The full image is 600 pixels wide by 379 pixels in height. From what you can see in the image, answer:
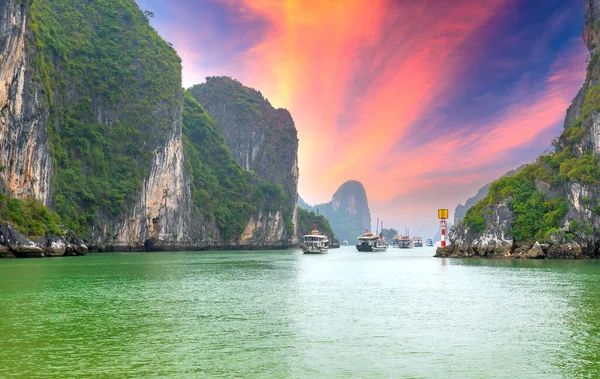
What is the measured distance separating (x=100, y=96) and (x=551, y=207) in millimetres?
79358

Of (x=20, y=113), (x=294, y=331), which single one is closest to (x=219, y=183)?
(x=20, y=113)

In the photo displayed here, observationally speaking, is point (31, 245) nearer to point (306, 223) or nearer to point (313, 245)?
point (313, 245)

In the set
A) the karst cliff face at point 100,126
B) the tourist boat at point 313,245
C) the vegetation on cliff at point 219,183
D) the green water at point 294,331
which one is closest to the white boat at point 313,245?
the tourist boat at point 313,245

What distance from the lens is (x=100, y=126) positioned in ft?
322

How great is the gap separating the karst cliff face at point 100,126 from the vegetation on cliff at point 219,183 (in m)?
1.40

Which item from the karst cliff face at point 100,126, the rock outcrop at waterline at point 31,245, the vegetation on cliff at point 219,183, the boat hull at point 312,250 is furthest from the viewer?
the vegetation on cliff at point 219,183

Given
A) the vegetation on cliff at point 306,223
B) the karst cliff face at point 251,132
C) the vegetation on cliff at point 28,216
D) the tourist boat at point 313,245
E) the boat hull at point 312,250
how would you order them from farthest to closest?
the vegetation on cliff at point 306,223
the karst cliff face at point 251,132
the tourist boat at point 313,245
the boat hull at point 312,250
the vegetation on cliff at point 28,216

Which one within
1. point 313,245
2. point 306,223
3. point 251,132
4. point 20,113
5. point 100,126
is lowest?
point 313,245

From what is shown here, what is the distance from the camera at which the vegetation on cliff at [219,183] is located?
129875 millimetres

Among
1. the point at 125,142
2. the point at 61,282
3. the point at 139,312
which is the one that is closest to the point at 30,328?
the point at 139,312

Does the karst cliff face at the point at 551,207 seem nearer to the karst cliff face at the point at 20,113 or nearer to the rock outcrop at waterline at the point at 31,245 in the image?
the rock outcrop at waterline at the point at 31,245

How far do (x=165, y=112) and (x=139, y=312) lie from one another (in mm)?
92234

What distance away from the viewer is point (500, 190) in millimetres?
79375

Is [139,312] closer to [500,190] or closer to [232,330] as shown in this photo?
[232,330]
